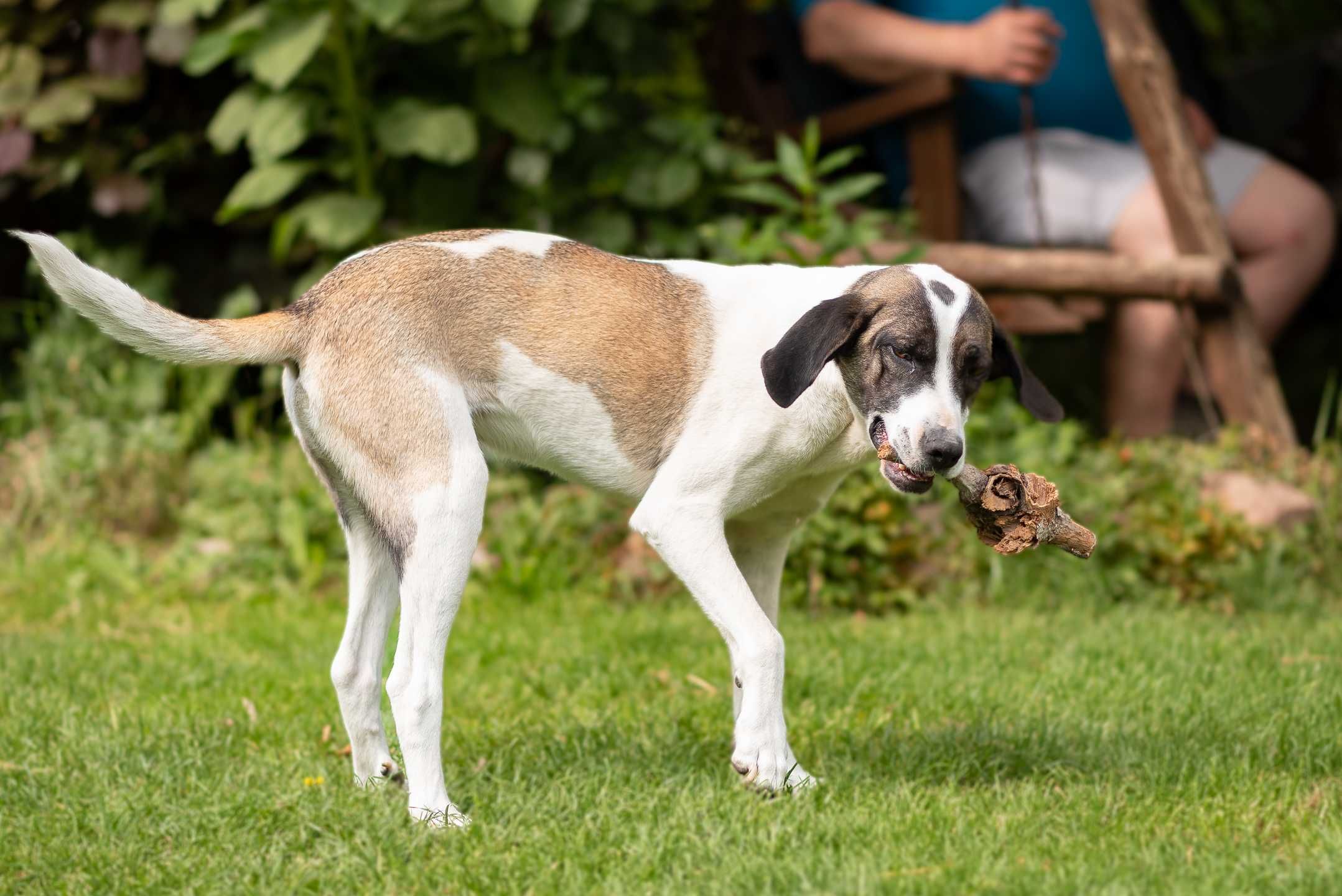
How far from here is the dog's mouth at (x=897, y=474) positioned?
310 centimetres

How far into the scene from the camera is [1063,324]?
6102 millimetres

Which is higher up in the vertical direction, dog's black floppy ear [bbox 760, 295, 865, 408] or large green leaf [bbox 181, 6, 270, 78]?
dog's black floppy ear [bbox 760, 295, 865, 408]

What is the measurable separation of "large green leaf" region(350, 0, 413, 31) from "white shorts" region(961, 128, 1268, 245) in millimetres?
2625

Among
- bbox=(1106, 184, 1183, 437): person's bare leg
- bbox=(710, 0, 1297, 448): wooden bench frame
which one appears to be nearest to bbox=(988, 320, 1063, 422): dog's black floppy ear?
bbox=(710, 0, 1297, 448): wooden bench frame

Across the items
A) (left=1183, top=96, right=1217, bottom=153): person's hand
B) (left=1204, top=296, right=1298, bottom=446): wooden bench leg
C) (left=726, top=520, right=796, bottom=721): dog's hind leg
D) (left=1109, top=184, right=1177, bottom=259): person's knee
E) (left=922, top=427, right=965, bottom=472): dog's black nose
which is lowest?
(left=1204, top=296, right=1298, bottom=446): wooden bench leg

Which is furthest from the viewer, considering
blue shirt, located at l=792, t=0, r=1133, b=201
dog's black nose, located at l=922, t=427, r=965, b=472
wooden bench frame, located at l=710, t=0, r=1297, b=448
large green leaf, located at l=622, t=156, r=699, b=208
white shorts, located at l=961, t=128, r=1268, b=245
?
blue shirt, located at l=792, t=0, r=1133, b=201

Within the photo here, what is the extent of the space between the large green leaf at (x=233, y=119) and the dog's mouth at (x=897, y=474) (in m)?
3.56

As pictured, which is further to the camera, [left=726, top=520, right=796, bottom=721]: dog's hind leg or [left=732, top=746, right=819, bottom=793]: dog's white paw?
[left=726, top=520, right=796, bottom=721]: dog's hind leg

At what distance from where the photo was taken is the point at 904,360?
3.15 metres

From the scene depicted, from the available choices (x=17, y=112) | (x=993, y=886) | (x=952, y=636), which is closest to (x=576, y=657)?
(x=952, y=636)

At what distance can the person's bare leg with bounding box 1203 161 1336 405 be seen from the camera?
6.56 meters

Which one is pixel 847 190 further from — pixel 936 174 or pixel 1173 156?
pixel 1173 156

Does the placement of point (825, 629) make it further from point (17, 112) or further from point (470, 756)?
point (17, 112)

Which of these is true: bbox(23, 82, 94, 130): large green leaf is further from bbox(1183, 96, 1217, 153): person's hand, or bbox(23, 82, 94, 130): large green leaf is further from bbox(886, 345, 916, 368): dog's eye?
bbox(1183, 96, 1217, 153): person's hand
